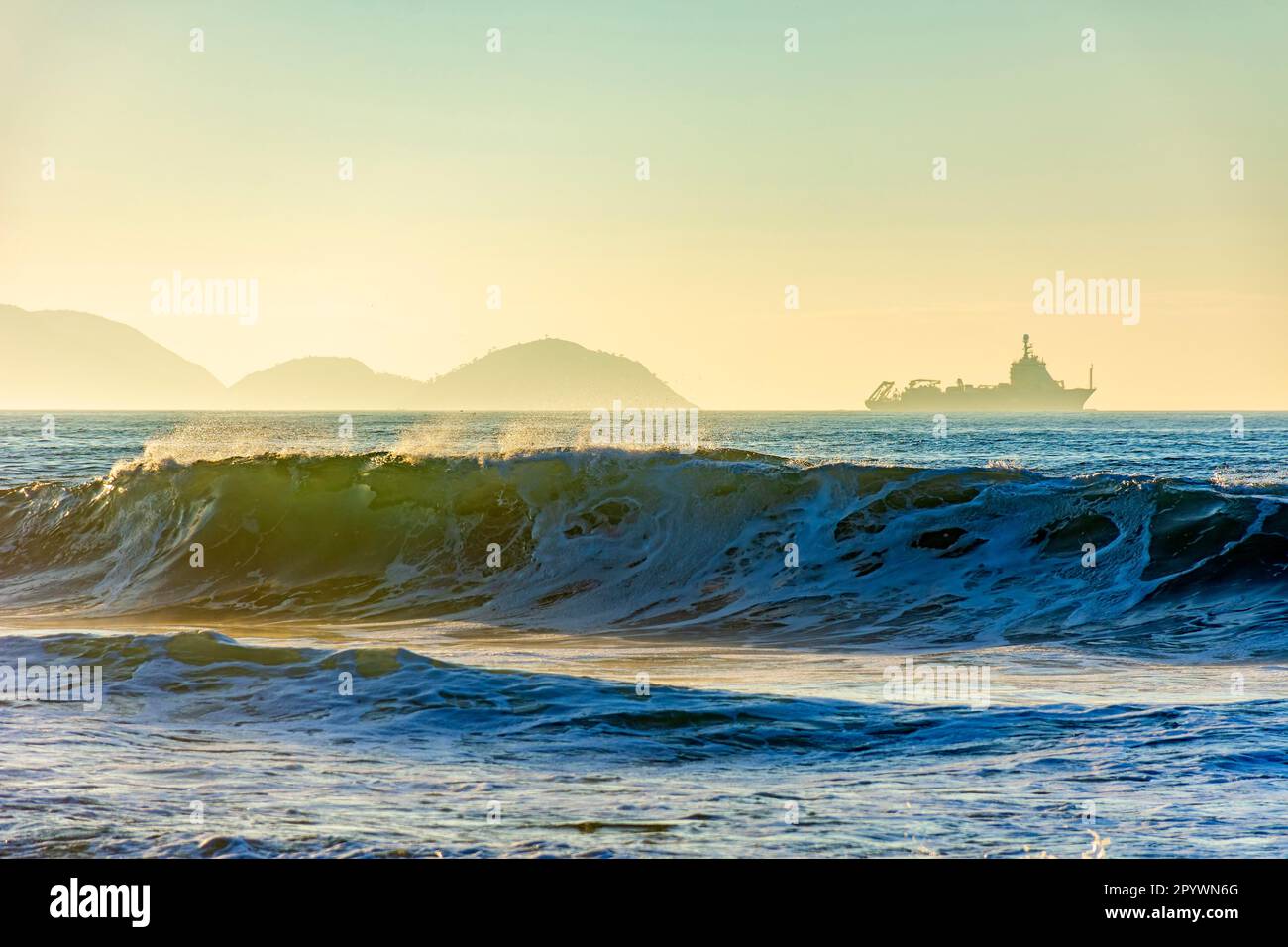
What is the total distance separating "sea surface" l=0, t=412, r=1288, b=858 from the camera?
302 inches

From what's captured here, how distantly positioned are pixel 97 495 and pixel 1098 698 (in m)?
24.5

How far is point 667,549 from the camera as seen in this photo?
79.4 feet

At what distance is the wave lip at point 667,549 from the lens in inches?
770

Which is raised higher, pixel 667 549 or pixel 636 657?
pixel 667 549

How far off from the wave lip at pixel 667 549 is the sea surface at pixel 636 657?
0.09m

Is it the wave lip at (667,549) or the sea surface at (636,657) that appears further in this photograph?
the wave lip at (667,549)

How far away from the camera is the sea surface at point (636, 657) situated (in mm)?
7680

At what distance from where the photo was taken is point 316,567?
85.6 feet

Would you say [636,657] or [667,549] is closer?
[636,657]

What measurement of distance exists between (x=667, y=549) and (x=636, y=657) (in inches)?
318

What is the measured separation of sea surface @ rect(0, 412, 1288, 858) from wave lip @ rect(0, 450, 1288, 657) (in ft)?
0.28
